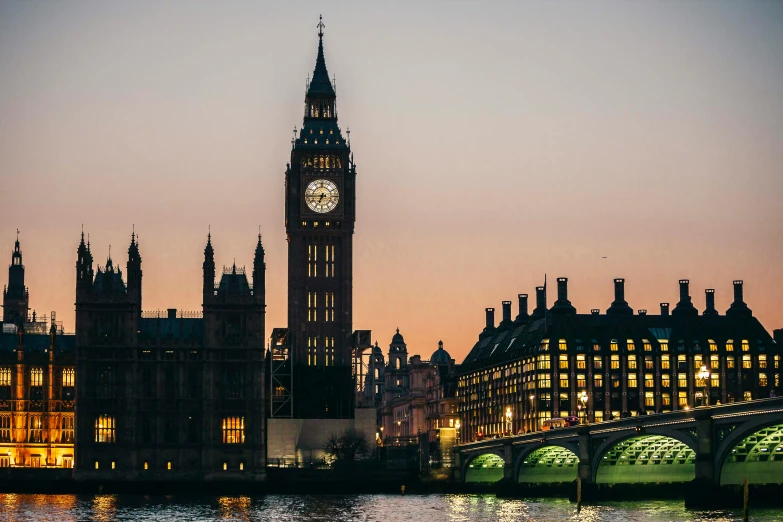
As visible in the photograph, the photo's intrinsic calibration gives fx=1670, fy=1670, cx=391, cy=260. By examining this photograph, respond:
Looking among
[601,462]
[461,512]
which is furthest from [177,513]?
[601,462]

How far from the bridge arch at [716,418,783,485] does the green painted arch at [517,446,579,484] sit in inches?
1904

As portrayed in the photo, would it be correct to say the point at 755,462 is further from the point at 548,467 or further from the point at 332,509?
the point at 548,467

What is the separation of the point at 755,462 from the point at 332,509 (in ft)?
144

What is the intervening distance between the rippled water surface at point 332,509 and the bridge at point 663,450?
3.75 meters

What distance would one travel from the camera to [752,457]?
12875 centimetres

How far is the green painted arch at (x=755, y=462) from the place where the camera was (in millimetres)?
126875

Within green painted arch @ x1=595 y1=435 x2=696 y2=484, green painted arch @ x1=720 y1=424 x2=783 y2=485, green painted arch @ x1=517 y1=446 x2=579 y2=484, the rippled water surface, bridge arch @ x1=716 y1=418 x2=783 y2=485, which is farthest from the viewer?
green painted arch @ x1=517 y1=446 x2=579 y2=484

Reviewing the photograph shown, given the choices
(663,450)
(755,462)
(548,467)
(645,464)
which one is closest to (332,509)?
(645,464)

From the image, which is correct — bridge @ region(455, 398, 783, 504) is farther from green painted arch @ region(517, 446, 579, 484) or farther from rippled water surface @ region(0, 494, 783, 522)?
rippled water surface @ region(0, 494, 783, 522)

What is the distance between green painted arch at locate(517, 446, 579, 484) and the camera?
179375 millimetres

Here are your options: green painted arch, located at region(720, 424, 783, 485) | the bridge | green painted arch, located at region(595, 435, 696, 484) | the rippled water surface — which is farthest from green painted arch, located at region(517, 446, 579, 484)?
green painted arch, located at region(720, 424, 783, 485)

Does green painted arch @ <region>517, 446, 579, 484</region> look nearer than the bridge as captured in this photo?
No

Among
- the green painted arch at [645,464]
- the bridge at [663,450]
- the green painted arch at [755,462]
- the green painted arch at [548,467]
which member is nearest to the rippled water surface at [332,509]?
the green painted arch at [755,462]

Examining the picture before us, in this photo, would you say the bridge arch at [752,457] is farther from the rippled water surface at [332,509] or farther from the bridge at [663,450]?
the rippled water surface at [332,509]
